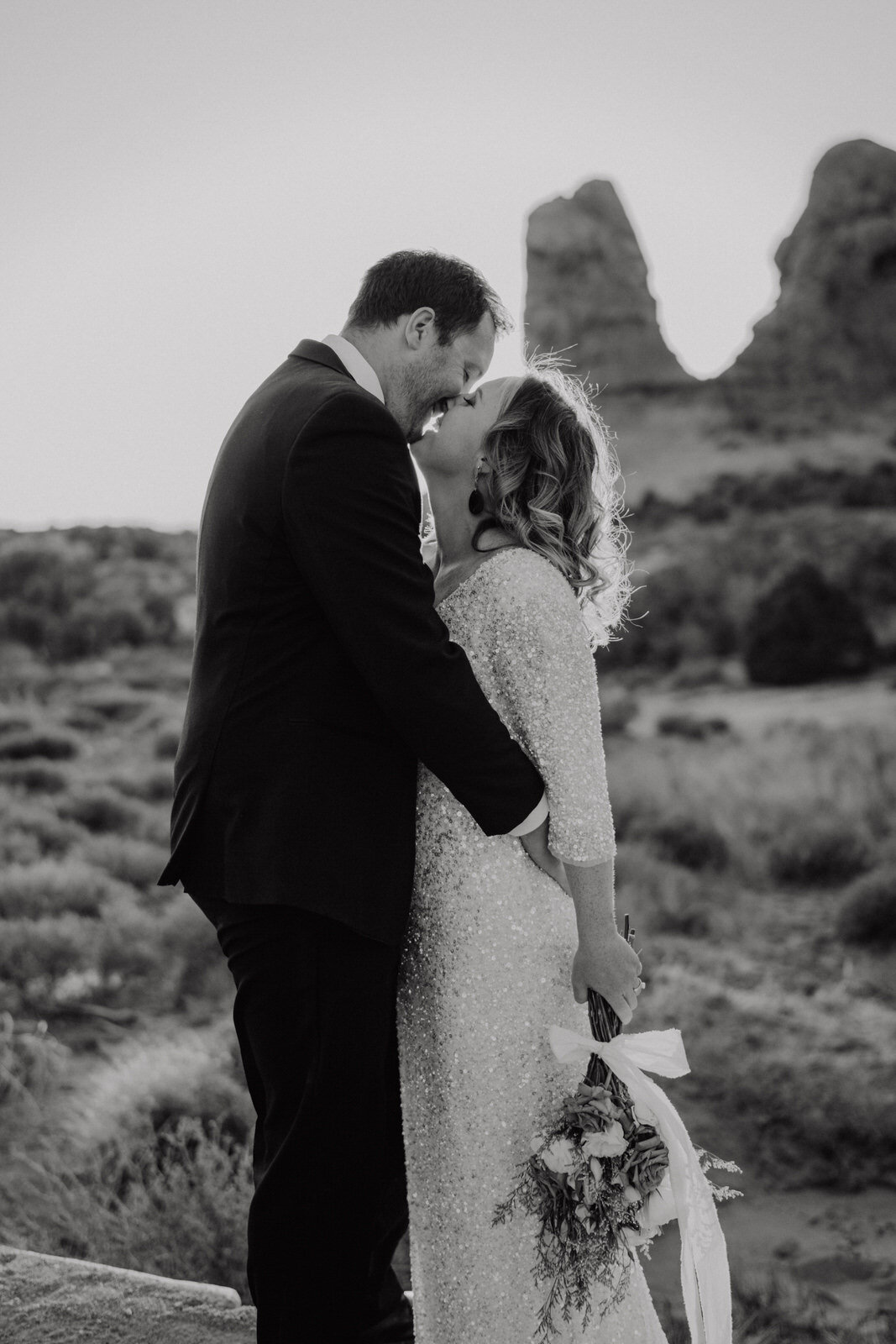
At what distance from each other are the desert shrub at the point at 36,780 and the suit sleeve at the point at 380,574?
10.2m

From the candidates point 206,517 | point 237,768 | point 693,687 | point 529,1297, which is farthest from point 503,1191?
point 693,687

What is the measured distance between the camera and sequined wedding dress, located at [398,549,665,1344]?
2.15 metres

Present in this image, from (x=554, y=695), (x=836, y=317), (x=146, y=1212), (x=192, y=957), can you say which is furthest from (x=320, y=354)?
(x=836, y=317)

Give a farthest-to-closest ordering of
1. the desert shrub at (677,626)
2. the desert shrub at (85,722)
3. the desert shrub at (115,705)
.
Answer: the desert shrub at (677,626) → the desert shrub at (115,705) → the desert shrub at (85,722)

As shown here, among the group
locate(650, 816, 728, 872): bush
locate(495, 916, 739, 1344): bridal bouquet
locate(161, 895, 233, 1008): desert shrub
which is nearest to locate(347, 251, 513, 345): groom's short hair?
locate(495, 916, 739, 1344): bridal bouquet

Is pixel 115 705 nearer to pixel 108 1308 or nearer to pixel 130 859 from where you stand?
pixel 130 859

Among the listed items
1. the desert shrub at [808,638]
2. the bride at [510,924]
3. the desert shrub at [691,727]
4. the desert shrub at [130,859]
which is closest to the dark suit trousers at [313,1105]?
the bride at [510,924]

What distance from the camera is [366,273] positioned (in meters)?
2.36

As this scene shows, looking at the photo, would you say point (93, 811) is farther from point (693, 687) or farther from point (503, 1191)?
point (693, 687)

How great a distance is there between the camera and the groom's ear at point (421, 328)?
2.26 metres

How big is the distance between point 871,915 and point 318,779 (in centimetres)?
615

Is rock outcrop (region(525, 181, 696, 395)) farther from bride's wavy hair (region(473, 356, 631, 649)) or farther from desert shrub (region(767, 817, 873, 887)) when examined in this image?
bride's wavy hair (region(473, 356, 631, 649))

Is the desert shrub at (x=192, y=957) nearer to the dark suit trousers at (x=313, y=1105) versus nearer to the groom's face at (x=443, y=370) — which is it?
the dark suit trousers at (x=313, y=1105)

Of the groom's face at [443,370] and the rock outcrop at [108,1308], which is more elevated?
the groom's face at [443,370]
